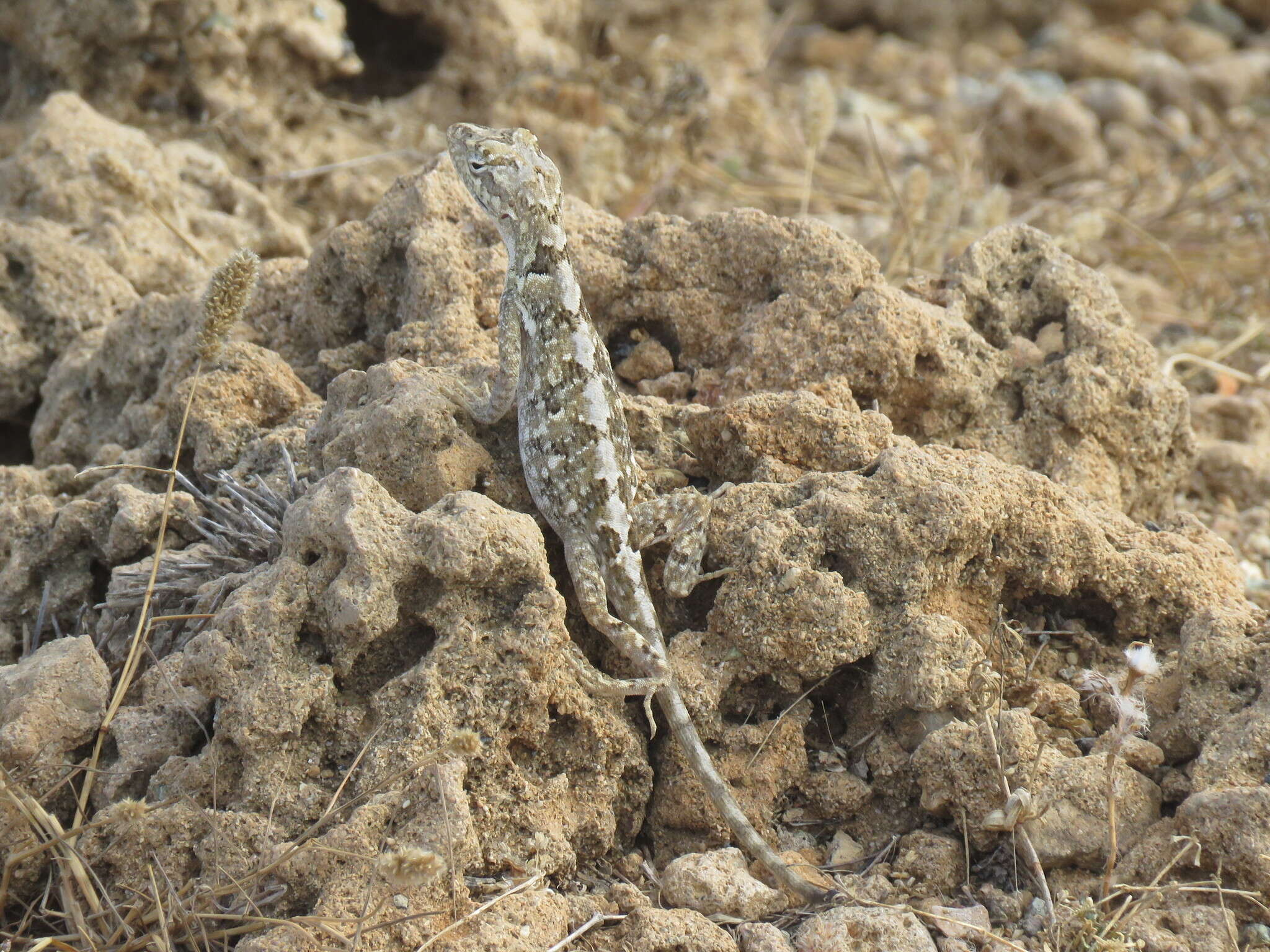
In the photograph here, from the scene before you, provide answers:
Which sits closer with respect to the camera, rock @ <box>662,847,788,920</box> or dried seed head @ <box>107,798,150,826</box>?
dried seed head @ <box>107,798,150,826</box>

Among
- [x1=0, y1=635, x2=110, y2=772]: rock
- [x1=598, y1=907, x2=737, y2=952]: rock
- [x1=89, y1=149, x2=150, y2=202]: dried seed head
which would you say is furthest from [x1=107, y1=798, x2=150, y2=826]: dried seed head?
[x1=89, y1=149, x2=150, y2=202]: dried seed head

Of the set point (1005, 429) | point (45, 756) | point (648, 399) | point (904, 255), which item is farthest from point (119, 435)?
point (904, 255)

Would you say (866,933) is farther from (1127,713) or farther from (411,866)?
(411,866)

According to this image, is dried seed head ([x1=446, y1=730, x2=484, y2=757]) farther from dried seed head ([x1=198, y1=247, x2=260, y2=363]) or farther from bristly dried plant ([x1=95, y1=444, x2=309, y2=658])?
dried seed head ([x1=198, y1=247, x2=260, y2=363])

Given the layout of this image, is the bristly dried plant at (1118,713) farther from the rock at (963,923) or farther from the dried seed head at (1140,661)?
the rock at (963,923)

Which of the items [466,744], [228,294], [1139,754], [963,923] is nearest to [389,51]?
[228,294]

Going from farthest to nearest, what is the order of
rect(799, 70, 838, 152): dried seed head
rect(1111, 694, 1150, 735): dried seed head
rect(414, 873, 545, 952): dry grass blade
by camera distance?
1. rect(799, 70, 838, 152): dried seed head
2. rect(1111, 694, 1150, 735): dried seed head
3. rect(414, 873, 545, 952): dry grass blade

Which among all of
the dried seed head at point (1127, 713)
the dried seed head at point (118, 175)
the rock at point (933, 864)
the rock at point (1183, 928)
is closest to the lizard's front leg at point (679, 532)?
the rock at point (933, 864)

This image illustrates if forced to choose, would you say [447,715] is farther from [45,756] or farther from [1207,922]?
[1207,922]
